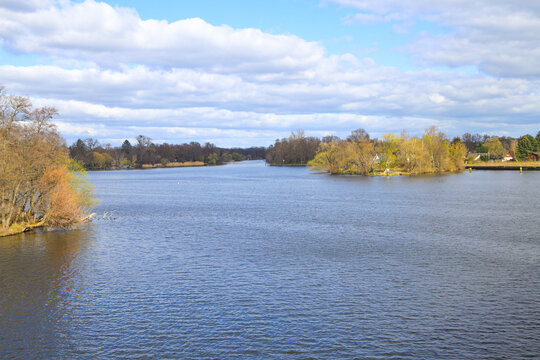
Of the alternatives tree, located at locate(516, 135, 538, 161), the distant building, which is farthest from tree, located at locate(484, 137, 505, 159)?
tree, located at locate(516, 135, 538, 161)

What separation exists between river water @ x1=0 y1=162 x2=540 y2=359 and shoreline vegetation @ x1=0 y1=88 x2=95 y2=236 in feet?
6.59

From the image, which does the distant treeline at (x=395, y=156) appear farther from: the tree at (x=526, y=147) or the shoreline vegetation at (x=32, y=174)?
the shoreline vegetation at (x=32, y=174)

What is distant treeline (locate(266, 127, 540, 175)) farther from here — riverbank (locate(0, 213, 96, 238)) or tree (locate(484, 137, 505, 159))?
riverbank (locate(0, 213, 96, 238))

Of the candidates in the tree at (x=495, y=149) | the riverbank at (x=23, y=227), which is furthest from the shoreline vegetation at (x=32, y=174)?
the tree at (x=495, y=149)

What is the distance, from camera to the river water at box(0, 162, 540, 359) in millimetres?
14922

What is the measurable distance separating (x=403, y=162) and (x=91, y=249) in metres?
98.1

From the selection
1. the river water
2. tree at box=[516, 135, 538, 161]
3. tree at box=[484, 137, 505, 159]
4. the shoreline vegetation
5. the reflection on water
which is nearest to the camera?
the river water

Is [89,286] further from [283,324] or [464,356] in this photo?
[464,356]

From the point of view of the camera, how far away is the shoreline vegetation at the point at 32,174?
32906mm

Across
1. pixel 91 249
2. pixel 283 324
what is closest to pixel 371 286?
pixel 283 324

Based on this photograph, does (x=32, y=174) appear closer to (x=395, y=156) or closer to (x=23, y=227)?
(x=23, y=227)

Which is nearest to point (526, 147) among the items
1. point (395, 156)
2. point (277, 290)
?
point (395, 156)

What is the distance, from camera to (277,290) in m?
20.2

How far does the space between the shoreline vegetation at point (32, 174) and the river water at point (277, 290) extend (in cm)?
201
